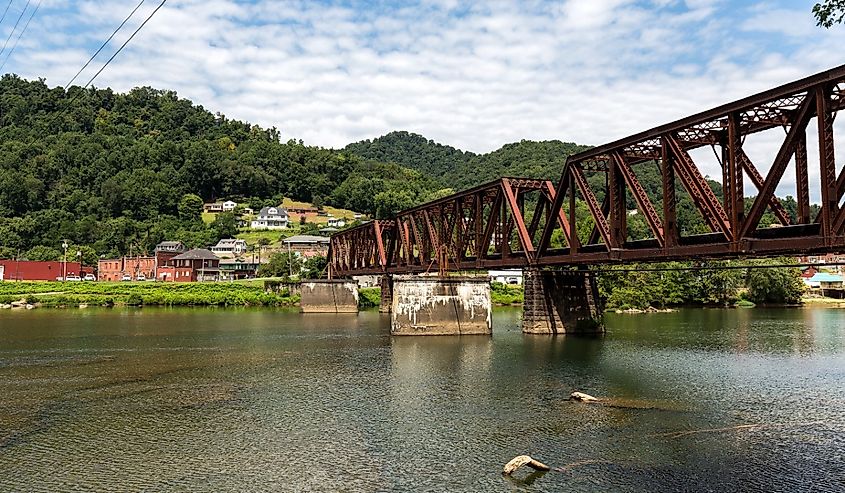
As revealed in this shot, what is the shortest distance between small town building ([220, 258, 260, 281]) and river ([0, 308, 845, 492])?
8268 centimetres

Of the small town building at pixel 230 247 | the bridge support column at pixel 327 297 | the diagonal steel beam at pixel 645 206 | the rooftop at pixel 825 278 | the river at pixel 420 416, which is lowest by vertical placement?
the river at pixel 420 416

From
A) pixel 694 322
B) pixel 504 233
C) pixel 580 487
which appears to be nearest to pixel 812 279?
pixel 694 322

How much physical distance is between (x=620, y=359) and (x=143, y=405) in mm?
23035

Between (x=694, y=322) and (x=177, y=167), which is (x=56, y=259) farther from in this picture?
(x=694, y=322)

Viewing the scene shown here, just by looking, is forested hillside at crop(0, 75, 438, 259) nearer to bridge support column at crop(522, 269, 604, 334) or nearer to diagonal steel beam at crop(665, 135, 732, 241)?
bridge support column at crop(522, 269, 604, 334)

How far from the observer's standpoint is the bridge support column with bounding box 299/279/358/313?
84750 mm

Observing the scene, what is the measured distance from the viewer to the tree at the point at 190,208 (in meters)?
169

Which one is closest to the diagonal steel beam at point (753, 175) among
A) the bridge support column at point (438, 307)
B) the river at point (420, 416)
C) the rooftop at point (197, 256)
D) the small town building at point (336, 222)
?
the river at point (420, 416)

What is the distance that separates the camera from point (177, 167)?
631 feet

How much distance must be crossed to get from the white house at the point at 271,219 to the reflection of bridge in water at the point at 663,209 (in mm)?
109657

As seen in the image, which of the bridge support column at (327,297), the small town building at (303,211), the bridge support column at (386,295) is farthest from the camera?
the small town building at (303,211)

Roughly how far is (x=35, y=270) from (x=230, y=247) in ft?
118

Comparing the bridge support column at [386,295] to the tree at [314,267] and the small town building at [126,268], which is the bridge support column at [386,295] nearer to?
the tree at [314,267]

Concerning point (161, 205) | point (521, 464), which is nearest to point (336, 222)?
point (161, 205)
